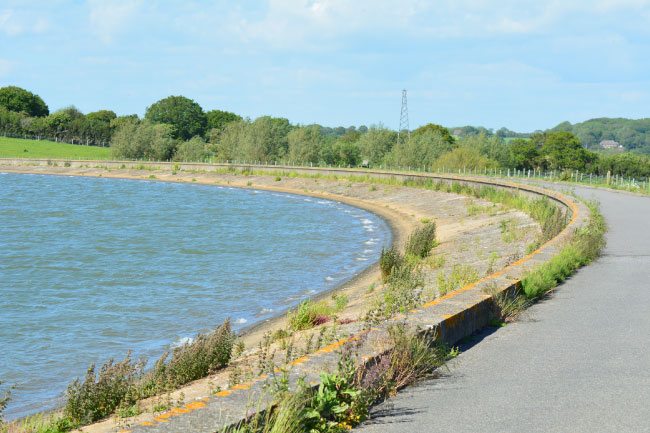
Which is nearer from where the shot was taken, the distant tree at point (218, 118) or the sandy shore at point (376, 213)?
the sandy shore at point (376, 213)

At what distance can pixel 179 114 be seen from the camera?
176875mm

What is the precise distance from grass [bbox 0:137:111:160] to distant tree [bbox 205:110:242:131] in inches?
1501

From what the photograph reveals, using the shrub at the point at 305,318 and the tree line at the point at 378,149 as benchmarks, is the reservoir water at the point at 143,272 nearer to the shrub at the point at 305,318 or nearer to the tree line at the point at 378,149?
the shrub at the point at 305,318

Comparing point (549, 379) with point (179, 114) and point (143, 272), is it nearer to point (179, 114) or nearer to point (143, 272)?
point (143, 272)

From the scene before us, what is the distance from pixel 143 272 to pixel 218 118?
163429 millimetres

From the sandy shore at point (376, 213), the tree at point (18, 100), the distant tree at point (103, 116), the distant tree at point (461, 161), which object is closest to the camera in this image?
the sandy shore at point (376, 213)

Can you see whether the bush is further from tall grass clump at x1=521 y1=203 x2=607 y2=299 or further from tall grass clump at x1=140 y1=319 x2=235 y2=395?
tall grass clump at x1=140 y1=319 x2=235 y2=395

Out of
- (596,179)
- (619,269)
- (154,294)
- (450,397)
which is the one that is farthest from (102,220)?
(596,179)

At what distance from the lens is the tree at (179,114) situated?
576 ft

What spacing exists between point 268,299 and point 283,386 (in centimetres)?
1524

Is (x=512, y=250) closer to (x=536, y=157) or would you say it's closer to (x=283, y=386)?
(x=283, y=386)

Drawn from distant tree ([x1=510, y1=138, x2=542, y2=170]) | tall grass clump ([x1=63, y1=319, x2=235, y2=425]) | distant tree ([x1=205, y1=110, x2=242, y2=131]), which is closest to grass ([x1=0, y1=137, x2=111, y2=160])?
distant tree ([x1=205, y1=110, x2=242, y2=131])

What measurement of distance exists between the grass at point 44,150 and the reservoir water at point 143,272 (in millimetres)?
75836

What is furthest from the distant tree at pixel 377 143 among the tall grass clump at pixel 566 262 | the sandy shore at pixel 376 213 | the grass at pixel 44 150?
the tall grass clump at pixel 566 262
